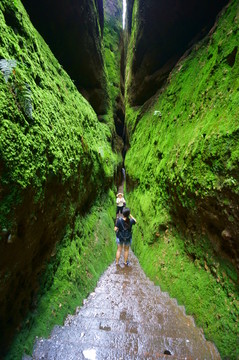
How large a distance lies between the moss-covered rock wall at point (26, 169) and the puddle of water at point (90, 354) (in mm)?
940

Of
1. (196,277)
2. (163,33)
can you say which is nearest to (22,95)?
(196,277)

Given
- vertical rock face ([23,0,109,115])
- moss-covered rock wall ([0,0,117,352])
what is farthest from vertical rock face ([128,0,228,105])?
moss-covered rock wall ([0,0,117,352])

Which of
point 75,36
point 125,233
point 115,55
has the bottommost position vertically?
point 125,233

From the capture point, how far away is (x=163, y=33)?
10.4 meters

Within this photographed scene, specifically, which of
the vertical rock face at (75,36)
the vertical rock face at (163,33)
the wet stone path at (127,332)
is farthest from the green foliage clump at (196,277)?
the vertical rock face at (75,36)

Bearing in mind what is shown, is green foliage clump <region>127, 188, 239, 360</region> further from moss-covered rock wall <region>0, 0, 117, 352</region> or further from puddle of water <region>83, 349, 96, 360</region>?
moss-covered rock wall <region>0, 0, 117, 352</region>

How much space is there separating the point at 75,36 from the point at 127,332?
1117cm

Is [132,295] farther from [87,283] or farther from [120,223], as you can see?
[120,223]

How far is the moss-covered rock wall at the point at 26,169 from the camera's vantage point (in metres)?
2.29

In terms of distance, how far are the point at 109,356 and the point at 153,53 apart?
43.6 ft

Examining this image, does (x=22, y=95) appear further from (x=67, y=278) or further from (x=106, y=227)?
(x=106, y=227)

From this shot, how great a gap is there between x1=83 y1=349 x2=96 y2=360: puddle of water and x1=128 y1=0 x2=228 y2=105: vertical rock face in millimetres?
10362

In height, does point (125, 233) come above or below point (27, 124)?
below

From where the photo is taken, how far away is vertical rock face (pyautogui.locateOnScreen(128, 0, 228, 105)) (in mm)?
8648
